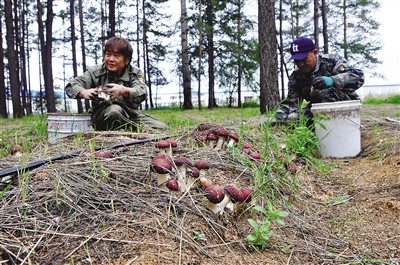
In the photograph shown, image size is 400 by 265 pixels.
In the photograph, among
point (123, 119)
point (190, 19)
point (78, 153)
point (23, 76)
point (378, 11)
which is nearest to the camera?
point (78, 153)

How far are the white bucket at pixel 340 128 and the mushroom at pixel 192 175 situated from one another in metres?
1.67

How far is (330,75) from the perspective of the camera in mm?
3457

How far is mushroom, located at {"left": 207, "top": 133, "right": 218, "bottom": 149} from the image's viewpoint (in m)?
2.28

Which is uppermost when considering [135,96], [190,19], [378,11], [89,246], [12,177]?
[378,11]

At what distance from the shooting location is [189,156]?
2010 mm

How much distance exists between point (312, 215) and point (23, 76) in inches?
863

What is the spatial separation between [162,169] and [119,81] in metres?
2.17

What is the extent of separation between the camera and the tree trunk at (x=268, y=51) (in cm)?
563

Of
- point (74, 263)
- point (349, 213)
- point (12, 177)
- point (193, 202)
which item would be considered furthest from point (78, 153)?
point (349, 213)

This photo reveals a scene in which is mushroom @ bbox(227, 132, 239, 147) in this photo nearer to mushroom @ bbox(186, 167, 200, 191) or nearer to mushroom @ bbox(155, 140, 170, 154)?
mushroom @ bbox(155, 140, 170, 154)

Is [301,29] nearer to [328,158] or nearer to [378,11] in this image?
[378,11]

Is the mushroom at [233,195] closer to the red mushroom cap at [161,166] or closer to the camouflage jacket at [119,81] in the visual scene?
the red mushroom cap at [161,166]

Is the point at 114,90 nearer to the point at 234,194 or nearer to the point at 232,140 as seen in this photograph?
the point at 232,140

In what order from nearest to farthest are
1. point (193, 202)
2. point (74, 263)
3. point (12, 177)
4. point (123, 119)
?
point (74, 263), point (193, 202), point (12, 177), point (123, 119)
